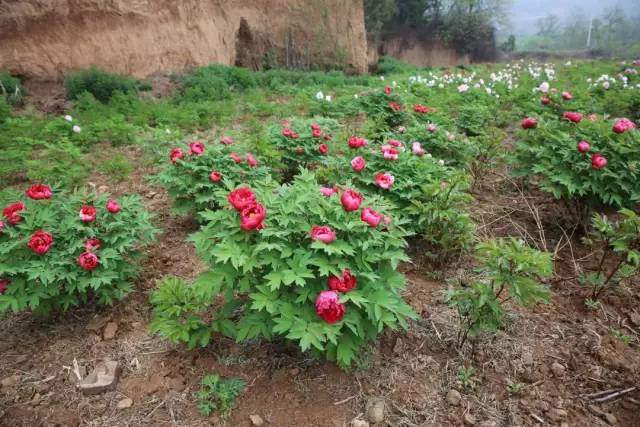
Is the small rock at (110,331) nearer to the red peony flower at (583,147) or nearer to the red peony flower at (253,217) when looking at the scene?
the red peony flower at (253,217)

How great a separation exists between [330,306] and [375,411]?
2.38 ft

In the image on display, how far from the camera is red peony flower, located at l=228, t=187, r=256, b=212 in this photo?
1.88 metres

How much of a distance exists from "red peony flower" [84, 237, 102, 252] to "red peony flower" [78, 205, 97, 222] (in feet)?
0.43

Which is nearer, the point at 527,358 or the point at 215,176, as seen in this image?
the point at 527,358

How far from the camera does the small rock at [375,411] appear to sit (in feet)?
6.44

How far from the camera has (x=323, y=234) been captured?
1815 millimetres

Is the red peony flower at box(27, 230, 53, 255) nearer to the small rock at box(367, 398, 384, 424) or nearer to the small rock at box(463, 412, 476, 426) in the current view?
the small rock at box(367, 398, 384, 424)

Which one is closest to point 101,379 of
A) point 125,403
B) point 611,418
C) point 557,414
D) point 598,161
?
point 125,403

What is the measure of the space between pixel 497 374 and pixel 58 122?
22.0 ft

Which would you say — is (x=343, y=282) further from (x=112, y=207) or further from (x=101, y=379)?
(x=112, y=207)

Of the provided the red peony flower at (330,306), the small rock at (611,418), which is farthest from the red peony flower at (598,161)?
the red peony flower at (330,306)

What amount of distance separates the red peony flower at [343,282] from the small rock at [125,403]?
134 cm

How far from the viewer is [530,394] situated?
2.09 metres

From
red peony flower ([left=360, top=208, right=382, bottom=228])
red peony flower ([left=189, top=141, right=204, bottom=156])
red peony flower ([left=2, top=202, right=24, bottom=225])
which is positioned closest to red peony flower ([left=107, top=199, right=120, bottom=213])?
red peony flower ([left=2, top=202, right=24, bottom=225])
